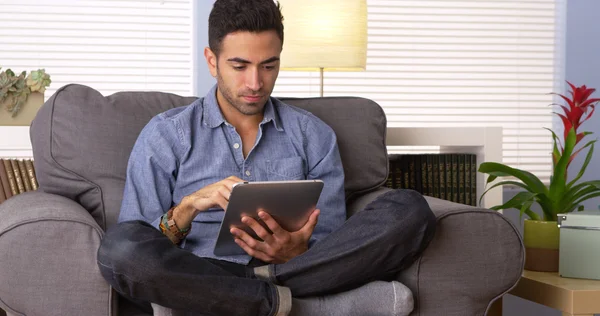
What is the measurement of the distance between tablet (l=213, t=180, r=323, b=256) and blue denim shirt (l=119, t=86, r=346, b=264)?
0.13 metres

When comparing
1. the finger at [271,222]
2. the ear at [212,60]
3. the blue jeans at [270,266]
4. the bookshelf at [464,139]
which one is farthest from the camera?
the bookshelf at [464,139]

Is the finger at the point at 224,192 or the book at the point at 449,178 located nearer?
the finger at the point at 224,192

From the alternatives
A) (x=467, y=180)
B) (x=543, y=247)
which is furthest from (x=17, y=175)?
(x=543, y=247)

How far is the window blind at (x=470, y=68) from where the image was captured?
3.76 metres

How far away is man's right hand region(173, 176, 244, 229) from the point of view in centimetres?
170

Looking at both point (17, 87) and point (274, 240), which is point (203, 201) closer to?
point (274, 240)

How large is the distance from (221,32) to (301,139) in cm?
36

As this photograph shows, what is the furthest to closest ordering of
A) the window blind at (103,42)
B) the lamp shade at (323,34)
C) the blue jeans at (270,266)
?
the window blind at (103,42)
the lamp shade at (323,34)
the blue jeans at (270,266)

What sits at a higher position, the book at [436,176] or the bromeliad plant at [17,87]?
the bromeliad plant at [17,87]

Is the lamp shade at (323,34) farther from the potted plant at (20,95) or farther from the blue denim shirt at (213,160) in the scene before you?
the potted plant at (20,95)

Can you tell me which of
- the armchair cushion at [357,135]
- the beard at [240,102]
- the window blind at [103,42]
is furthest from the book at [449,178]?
the window blind at [103,42]

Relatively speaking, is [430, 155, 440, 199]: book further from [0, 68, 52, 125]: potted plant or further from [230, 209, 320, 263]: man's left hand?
[0, 68, 52, 125]: potted plant

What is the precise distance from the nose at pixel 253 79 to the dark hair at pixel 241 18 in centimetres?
11

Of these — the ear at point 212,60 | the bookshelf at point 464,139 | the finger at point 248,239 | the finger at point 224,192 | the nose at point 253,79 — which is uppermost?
the ear at point 212,60
